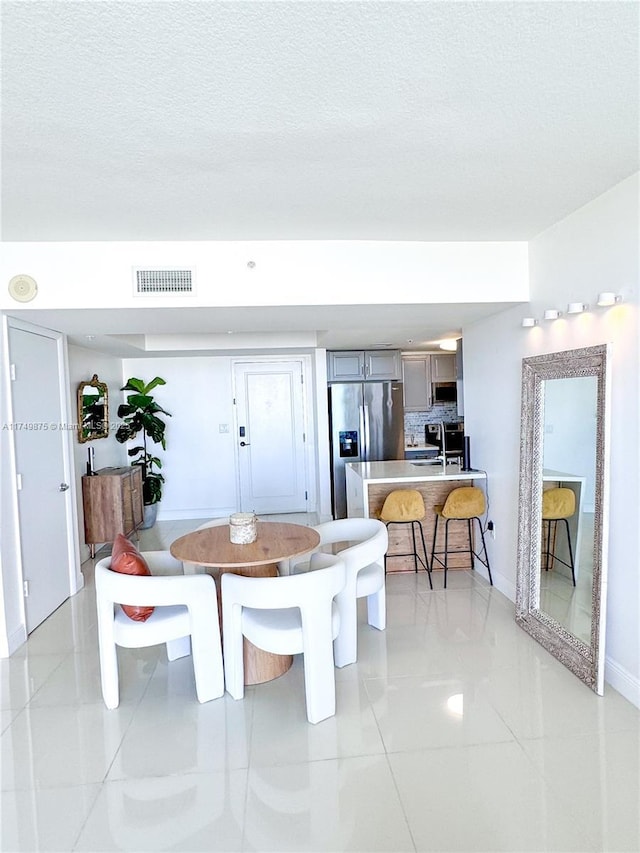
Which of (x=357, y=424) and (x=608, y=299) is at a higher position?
(x=608, y=299)

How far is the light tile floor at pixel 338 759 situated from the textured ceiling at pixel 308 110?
2518mm

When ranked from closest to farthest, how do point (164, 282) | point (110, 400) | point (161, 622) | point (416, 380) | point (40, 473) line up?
1. point (161, 622)
2. point (164, 282)
3. point (40, 473)
4. point (110, 400)
5. point (416, 380)

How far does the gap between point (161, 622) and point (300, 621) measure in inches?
28.1

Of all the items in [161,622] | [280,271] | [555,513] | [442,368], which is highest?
[280,271]

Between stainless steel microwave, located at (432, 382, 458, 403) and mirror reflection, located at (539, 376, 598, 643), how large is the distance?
4047 millimetres

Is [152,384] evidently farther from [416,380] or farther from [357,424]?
[416,380]

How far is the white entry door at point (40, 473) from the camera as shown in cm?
351

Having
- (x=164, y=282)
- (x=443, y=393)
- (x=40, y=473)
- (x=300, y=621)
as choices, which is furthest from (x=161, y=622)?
(x=443, y=393)

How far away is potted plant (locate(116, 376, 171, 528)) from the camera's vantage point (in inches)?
247

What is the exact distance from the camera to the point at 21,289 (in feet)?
10.4

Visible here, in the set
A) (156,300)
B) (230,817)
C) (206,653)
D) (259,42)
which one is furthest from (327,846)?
(156,300)

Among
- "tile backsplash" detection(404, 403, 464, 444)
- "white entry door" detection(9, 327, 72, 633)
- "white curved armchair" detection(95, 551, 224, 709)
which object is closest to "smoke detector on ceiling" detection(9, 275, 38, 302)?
"white entry door" detection(9, 327, 72, 633)

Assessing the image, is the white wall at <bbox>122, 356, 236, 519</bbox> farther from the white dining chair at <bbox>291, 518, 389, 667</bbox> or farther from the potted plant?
the white dining chair at <bbox>291, 518, 389, 667</bbox>

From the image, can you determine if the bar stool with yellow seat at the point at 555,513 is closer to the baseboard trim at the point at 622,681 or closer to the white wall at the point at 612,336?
the white wall at the point at 612,336
